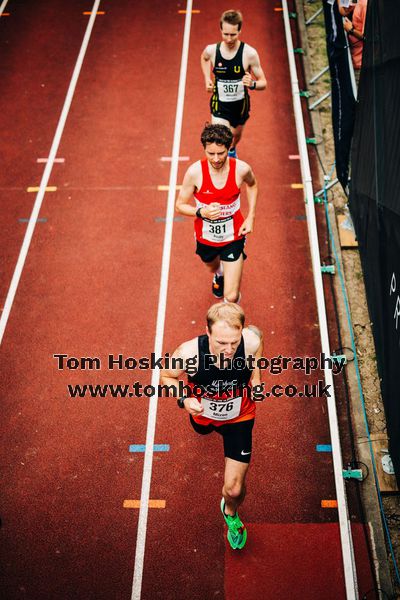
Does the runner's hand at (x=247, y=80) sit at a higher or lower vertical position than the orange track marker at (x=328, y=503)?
higher

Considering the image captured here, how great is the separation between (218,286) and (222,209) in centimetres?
119

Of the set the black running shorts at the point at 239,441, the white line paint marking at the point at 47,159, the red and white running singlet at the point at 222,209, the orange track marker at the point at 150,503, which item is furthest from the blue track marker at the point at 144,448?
the white line paint marking at the point at 47,159

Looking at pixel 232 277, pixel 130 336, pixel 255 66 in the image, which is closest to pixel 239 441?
pixel 232 277

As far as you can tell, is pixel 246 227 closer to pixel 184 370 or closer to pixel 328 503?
pixel 184 370

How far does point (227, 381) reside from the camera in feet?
14.0

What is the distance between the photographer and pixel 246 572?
15.7 ft

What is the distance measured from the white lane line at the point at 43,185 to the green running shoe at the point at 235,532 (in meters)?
3.21

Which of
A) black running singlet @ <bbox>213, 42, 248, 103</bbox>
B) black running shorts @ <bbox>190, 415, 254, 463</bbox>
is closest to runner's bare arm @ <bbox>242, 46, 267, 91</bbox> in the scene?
black running singlet @ <bbox>213, 42, 248, 103</bbox>

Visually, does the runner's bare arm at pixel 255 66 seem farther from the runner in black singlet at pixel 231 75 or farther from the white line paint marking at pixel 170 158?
the white line paint marking at pixel 170 158

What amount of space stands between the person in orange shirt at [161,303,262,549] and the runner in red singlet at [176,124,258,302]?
4.88 ft

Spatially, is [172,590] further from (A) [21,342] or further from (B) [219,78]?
(B) [219,78]

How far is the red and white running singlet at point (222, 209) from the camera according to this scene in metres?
5.61

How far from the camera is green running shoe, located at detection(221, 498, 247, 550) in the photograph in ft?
15.7

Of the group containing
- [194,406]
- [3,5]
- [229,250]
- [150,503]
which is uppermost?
[3,5]
